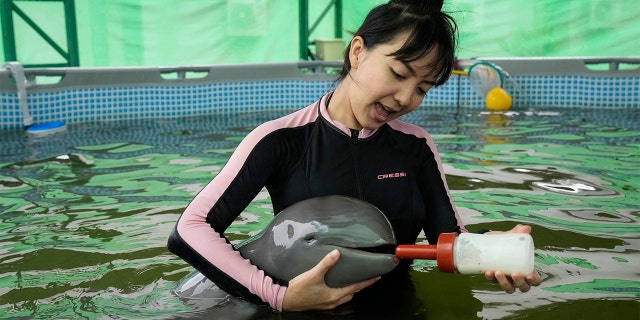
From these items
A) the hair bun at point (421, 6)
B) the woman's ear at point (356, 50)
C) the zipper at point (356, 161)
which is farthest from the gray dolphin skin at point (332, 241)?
the hair bun at point (421, 6)

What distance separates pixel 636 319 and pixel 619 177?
8.65 ft

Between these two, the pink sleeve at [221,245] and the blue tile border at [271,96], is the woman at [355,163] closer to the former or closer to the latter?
the pink sleeve at [221,245]

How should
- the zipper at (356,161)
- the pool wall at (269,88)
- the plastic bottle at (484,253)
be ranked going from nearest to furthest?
1. the plastic bottle at (484,253)
2. the zipper at (356,161)
3. the pool wall at (269,88)

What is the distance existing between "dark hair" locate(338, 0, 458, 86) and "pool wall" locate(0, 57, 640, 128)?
661cm

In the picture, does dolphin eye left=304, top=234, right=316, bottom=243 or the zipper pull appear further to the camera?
the zipper pull

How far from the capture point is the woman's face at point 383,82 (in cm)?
235

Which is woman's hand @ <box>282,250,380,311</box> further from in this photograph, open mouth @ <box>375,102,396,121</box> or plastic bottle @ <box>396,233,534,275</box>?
open mouth @ <box>375,102,396,121</box>

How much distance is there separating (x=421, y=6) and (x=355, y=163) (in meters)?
0.57

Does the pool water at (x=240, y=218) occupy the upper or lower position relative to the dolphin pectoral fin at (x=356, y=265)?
lower

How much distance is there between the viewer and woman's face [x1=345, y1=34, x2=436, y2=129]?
2.35 metres

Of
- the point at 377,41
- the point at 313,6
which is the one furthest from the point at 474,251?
the point at 313,6

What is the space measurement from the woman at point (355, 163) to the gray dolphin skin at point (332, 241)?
5cm

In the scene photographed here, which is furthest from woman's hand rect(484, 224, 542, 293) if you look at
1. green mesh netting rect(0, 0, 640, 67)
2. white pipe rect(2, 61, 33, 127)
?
green mesh netting rect(0, 0, 640, 67)

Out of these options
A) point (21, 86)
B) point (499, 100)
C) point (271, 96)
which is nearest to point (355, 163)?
point (21, 86)
